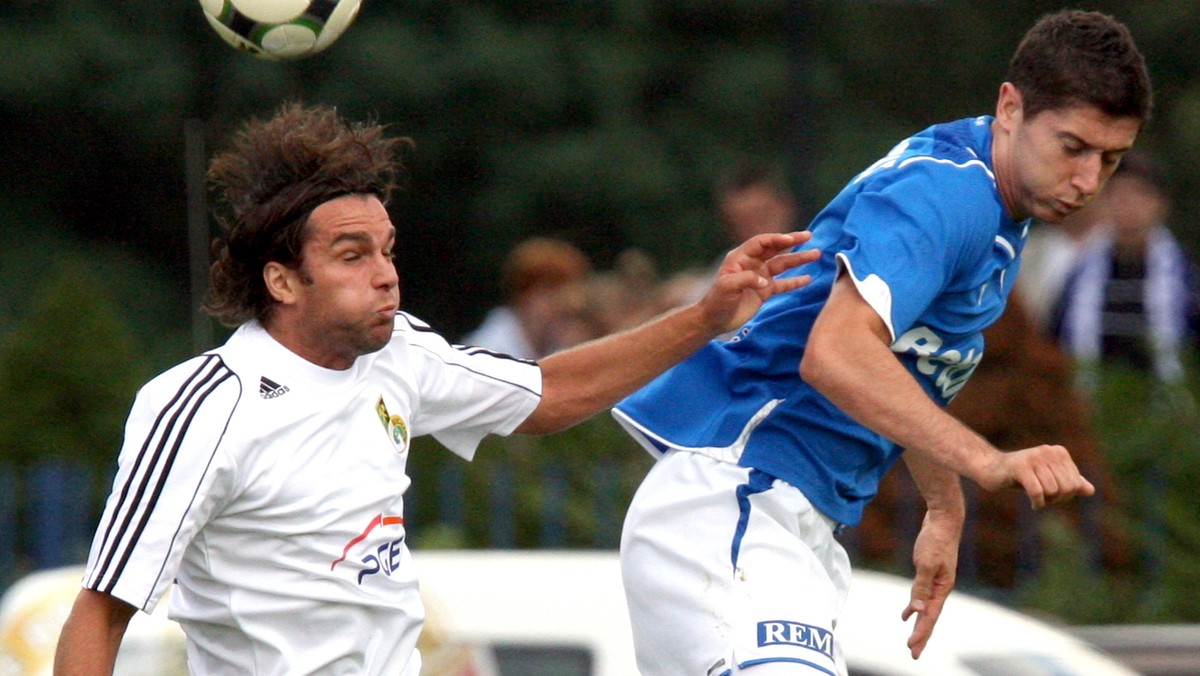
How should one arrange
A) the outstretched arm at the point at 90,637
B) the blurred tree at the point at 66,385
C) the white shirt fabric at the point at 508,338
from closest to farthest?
the outstretched arm at the point at 90,637 < the blurred tree at the point at 66,385 < the white shirt fabric at the point at 508,338

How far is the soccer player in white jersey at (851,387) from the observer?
3.79 metres

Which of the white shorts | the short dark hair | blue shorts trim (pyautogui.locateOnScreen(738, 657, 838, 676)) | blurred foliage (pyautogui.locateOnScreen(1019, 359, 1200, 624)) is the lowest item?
blurred foliage (pyautogui.locateOnScreen(1019, 359, 1200, 624))

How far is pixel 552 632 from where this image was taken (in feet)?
18.7

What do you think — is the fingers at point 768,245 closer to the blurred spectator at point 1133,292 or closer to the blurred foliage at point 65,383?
the blurred spectator at point 1133,292


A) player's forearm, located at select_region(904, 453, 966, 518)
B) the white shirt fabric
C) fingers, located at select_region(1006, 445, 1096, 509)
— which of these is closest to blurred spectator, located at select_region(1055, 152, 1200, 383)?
the white shirt fabric

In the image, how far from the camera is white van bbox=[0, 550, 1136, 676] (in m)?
5.63

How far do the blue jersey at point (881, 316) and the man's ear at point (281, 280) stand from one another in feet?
2.86

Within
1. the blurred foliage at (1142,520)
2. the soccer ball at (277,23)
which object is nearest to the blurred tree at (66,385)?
the blurred foliage at (1142,520)

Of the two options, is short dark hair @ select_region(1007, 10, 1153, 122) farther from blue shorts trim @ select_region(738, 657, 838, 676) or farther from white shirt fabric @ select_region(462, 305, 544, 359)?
white shirt fabric @ select_region(462, 305, 544, 359)

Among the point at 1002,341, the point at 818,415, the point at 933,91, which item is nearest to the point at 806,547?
the point at 818,415

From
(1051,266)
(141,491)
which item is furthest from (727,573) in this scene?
(1051,266)

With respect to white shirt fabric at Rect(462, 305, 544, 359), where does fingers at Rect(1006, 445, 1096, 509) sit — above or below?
above

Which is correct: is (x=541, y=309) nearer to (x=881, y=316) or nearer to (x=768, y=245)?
(x=768, y=245)

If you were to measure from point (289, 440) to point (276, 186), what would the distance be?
53cm
